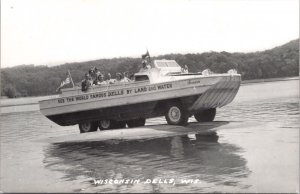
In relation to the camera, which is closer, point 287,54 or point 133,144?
point 133,144

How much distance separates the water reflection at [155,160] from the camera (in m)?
8.17

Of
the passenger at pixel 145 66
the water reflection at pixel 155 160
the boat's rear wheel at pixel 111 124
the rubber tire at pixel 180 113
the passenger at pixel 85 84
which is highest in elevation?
the passenger at pixel 145 66

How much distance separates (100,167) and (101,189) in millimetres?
2260

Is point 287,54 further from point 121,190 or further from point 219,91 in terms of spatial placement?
point 121,190

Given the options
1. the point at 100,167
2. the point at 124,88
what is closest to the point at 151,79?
the point at 124,88

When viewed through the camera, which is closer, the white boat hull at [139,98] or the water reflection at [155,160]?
the water reflection at [155,160]

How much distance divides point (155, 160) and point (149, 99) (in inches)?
229

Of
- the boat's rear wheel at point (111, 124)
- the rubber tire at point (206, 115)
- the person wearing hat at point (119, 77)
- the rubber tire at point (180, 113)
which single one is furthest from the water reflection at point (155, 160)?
the rubber tire at point (206, 115)

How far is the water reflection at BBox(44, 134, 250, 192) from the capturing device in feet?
Result: 26.8

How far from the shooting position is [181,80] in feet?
49.3

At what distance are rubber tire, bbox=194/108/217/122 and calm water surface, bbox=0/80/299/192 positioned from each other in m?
2.57

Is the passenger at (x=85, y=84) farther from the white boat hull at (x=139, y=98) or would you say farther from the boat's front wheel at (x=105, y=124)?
the boat's front wheel at (x=105, y=124)

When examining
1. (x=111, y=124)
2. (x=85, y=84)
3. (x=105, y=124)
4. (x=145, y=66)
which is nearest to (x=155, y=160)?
(x=145, y=66)

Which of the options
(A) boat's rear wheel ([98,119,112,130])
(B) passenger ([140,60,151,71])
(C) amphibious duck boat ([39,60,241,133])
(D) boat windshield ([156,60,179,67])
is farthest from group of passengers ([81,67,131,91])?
(A) boat's rear wheel ([98,119,112,130])
